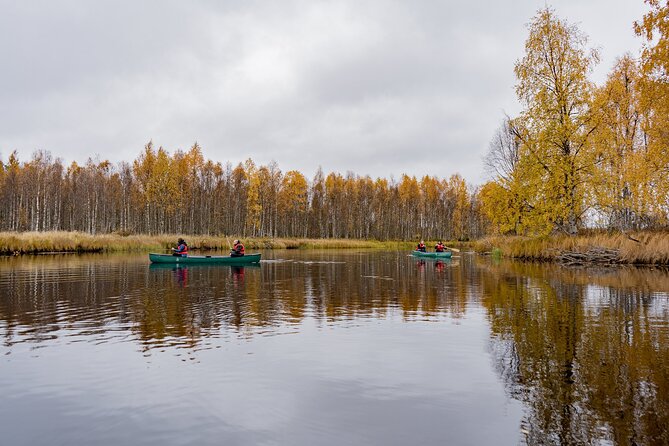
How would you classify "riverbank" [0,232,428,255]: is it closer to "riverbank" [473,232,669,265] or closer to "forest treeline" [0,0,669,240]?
"forest treeline" [0,0,669,240]

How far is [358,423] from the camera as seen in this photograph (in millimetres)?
5555

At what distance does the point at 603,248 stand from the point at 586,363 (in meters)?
24.5

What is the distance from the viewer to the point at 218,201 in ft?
272

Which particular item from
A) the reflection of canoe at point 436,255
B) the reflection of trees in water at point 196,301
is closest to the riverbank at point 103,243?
the reflection of trees in water at point 196,301

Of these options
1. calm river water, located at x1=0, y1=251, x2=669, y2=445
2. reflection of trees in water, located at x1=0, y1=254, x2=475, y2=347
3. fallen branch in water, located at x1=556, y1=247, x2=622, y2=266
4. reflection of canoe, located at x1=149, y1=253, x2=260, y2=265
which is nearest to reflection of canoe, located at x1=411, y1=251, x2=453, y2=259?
fallen branch in water, located at x1=556, y1=247, x2=622, y2=266

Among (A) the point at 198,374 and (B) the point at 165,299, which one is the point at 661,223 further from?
(A) the point at 198,374

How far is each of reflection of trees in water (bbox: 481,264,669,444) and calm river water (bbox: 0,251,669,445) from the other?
0.09 ft

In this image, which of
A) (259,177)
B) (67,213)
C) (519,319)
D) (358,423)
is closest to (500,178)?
(519,319)

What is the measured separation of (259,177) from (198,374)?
75433mm

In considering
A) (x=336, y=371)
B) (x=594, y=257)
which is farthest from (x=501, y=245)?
(x=336, y=371)

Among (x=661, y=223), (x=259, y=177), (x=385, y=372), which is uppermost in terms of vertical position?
(x=259, y=177)

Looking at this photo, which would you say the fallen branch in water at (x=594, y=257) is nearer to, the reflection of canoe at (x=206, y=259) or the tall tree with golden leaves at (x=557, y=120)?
the tall tree with golden leaves at (x=557, y=120)

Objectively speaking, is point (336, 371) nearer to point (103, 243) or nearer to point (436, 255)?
point (436, 255)

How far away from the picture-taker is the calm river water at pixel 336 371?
5.36 meters
